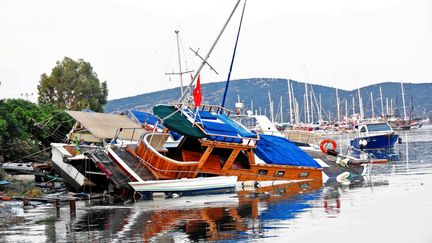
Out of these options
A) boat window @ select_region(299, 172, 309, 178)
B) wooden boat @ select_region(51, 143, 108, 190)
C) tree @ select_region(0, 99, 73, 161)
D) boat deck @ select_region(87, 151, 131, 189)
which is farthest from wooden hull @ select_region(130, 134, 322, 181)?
tree @ select_region(0, 99, 73, 161)

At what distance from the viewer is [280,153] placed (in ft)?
122

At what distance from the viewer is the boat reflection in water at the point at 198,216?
64.4 ft

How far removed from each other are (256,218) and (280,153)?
15019 millimetres

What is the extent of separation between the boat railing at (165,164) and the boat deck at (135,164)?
0.31 meters

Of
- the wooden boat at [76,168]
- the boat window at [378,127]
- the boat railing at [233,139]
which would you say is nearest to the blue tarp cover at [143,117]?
the wooden boat at [76,168]

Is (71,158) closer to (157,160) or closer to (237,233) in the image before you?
(157,160)

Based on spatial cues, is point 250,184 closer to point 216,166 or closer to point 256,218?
point 216,166

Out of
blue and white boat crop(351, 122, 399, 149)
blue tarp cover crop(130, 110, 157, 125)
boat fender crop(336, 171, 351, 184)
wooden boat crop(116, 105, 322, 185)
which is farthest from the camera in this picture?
blue and white boat crop(351, 122, 399, 149)

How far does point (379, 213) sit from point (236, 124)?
52.7 ft

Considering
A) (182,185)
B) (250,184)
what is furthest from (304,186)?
(182,185)

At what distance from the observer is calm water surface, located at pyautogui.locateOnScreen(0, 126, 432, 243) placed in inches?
739

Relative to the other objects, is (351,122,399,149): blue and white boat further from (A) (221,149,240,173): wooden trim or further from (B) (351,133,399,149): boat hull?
(A) (221,149,240,173): wooden trim

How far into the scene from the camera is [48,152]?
57.1m

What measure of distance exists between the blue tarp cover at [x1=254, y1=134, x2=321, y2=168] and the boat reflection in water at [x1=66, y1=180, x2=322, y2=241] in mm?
3805
